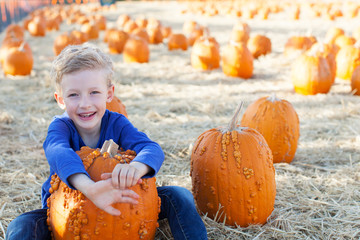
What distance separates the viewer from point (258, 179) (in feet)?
8.23

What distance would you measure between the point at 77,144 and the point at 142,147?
0.43 meters

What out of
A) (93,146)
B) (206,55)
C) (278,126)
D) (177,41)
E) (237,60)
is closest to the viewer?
(93,146)

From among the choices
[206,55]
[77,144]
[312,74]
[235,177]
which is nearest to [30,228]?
[77,144]

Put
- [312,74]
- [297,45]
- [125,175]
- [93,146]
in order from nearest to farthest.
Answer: [125,175]
[93,146]
[312,74]
[297,45]

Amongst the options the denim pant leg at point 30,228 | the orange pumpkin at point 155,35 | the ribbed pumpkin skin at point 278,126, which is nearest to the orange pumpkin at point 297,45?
the orange pumpkin at point 155,35

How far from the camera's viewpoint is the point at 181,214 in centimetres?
229

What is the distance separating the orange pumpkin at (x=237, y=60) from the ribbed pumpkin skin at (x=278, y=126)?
3392 mm

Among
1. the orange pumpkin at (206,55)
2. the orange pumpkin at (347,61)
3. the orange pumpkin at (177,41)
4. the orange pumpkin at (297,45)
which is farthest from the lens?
the orange pumpkin at (177,41)

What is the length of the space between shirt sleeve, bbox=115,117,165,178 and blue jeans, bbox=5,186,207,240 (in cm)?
35

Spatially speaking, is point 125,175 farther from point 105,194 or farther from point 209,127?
point 209,127

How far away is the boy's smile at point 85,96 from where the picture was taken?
217 centimetres

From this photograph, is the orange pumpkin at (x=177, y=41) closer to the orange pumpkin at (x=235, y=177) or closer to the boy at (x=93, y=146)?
the orange pumpkin at (x=235, y=177)

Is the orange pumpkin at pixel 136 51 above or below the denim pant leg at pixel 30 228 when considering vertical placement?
above

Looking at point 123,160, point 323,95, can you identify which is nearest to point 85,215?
point 123,160
